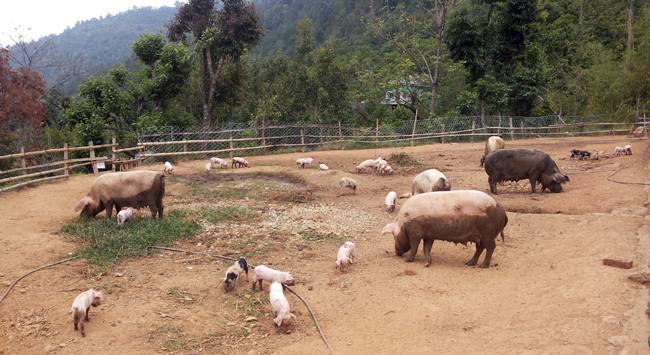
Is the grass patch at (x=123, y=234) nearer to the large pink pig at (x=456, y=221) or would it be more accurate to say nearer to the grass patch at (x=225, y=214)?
the grass patch at (x=225, y=214)

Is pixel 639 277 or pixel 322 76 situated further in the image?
pixel 322 76

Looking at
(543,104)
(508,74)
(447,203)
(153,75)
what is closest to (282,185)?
(447,203)

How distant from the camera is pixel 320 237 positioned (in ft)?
26.4

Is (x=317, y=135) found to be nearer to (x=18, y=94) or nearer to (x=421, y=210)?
(x=18, y=94)

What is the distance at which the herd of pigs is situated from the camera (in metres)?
5.75

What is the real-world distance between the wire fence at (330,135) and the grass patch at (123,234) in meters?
8.60

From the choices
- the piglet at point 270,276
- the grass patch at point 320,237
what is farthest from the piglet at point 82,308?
the grass patch at point 320,237

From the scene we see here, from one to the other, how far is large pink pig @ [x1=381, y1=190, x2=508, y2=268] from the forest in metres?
15.8

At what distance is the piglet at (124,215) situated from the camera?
7898 mm

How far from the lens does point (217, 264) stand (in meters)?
6.59

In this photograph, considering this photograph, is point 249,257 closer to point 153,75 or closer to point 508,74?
point 153,75

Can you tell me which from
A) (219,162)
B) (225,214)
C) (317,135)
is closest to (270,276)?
(225,214)

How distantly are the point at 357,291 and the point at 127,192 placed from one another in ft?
18.1

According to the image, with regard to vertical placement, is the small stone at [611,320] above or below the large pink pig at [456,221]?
below
